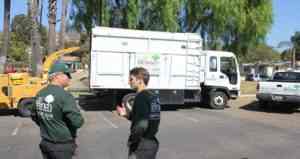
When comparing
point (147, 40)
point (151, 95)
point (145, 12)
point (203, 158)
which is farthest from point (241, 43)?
point (151, 95)

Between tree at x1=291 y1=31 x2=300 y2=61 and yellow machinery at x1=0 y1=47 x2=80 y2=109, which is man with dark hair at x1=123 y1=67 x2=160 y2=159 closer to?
yellow machinery at x1=0 y1=47 x2=80 y2=109

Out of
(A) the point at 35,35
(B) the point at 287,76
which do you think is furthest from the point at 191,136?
(A) the point at 35,35

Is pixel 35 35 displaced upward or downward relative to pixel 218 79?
upward

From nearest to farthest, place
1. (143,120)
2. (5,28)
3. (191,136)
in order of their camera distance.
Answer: (143,120) → (191,136) → (5,28)

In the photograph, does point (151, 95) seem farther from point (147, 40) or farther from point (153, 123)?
point (147, 40)

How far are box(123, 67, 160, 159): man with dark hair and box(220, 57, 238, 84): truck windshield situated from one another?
13117 mm

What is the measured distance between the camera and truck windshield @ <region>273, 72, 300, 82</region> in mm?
15395

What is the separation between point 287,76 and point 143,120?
512 inches

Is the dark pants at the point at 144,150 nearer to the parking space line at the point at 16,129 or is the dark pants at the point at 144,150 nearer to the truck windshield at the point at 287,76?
the parking space line at the point at 16,129

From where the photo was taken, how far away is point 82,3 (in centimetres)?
2314

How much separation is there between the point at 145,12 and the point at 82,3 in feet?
12.3

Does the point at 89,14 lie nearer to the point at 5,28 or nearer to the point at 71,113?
the point at 5,28

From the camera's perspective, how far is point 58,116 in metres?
3.75

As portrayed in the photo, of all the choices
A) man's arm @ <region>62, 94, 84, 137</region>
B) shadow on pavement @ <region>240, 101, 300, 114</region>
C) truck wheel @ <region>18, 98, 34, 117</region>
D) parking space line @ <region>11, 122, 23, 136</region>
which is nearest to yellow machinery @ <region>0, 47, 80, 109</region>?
truck wheel @ <region>18, 98, 34, 117</region>
